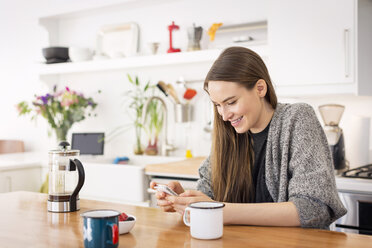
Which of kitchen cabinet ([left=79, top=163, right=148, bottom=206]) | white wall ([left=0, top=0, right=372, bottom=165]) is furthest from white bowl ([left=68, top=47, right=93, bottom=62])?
kitchen cabinet ([left=79, top=163, right=148, bottom=206])

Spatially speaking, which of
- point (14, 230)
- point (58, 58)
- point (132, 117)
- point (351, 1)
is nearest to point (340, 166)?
point (351, 1)

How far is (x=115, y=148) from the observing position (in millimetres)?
3951

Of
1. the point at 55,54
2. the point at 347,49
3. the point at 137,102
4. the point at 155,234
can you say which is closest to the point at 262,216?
the point at 155,234

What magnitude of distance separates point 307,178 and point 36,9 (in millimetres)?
3505

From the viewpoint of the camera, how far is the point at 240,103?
1.60m

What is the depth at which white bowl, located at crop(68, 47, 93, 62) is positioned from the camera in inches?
152

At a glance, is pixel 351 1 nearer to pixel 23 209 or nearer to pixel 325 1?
pixel 325 1

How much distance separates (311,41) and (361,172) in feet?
2.71

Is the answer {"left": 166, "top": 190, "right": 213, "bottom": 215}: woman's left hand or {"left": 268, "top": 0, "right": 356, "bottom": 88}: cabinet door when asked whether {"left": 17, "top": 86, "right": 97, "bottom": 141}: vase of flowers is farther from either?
{"left": 166, "top": 190, "right": 213, "bottom": 215}: woman's left hand

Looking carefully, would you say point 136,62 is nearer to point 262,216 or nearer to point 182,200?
point 182,200

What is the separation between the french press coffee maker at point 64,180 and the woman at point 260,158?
0.35 meters

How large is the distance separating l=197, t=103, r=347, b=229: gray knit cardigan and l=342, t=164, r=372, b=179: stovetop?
3.56 ft

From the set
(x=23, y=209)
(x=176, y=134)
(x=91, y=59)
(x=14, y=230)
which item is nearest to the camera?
(x=14, y=230)

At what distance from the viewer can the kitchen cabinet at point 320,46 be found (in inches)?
105
